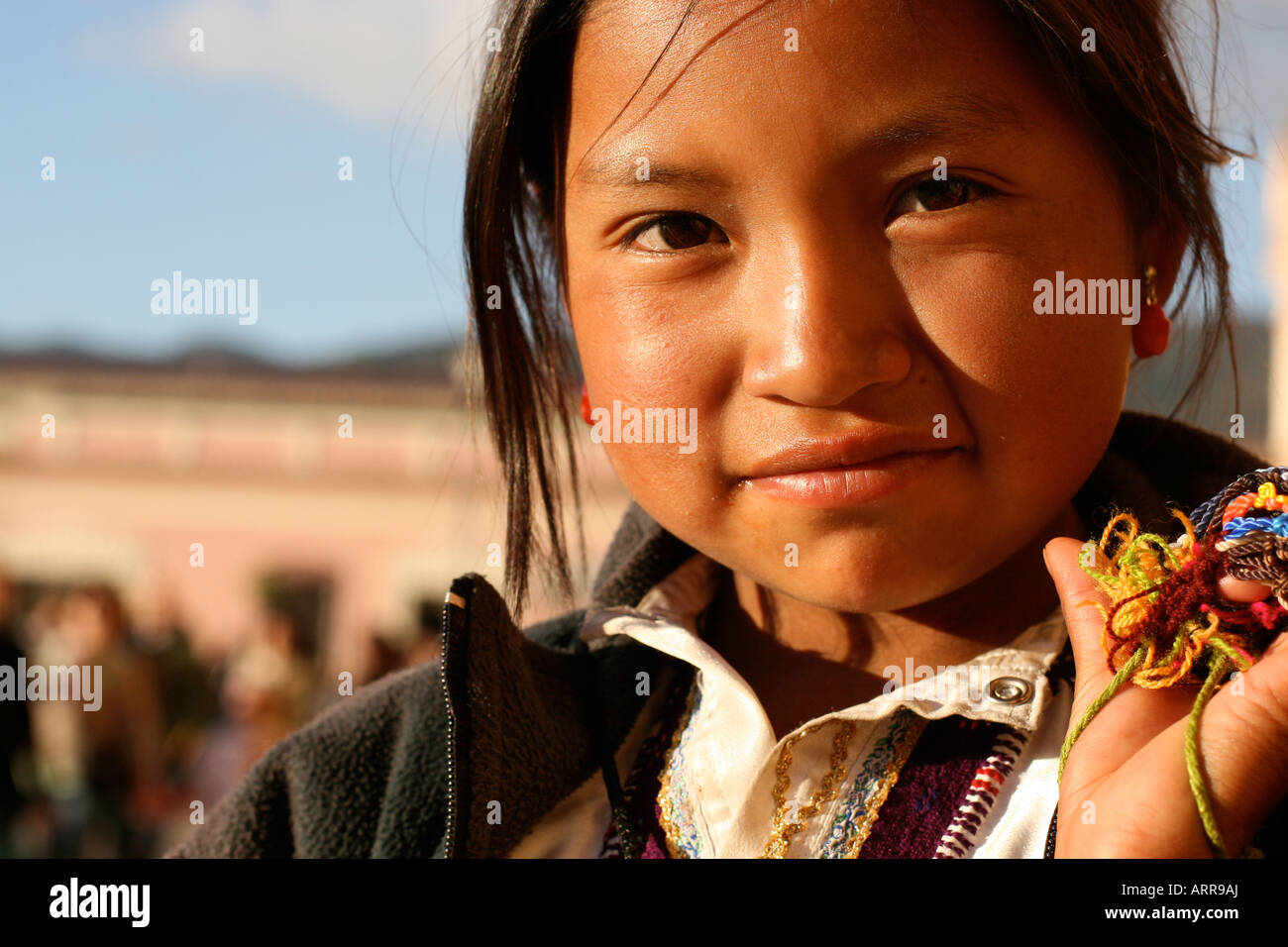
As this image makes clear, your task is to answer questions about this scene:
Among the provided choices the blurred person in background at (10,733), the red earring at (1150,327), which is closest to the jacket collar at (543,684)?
the red earring at (1150,327)

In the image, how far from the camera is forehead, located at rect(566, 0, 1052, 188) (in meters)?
1.13

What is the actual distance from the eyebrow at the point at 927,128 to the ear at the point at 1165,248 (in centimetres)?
29

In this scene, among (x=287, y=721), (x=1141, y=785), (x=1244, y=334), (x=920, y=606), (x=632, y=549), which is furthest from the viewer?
(x=287, y=721)

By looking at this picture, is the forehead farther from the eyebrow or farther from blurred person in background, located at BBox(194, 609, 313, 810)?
blurred person in background, located at BBox(194, 609, 313, 810)

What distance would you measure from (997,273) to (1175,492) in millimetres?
439

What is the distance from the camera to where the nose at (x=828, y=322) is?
43.8 inches

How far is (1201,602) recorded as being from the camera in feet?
3.28

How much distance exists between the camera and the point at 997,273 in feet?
3.83

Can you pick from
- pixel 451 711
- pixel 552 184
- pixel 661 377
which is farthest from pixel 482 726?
pixel 552 184

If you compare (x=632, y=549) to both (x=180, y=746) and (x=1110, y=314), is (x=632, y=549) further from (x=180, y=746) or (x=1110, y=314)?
(x=180, y=746)

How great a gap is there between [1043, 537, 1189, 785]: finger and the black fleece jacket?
286mm

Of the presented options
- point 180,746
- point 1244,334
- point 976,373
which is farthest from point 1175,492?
point 180,746

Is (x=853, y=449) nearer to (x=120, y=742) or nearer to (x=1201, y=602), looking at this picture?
(x=1201, y=602)

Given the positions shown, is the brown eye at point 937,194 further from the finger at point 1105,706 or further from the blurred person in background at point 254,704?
the blurred person in background at point 254,704
